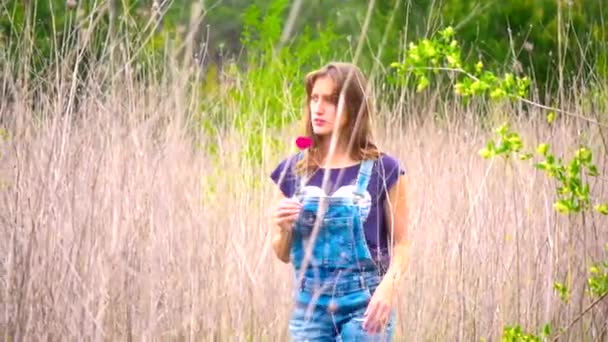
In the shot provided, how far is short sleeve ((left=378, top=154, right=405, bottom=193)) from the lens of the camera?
2771 millimetres

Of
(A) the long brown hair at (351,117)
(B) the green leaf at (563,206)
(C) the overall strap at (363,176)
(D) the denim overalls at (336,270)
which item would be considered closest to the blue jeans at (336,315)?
(D) the denim overalls at (336,270)

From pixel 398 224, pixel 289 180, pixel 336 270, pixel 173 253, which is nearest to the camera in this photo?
pixel 336 270

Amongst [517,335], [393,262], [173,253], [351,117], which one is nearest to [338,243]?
[393,262]

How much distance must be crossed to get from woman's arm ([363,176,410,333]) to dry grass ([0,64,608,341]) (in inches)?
9.9

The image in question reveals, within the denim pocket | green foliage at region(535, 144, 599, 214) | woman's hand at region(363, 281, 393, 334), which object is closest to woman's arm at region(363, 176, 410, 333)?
woman's hand at region(363, 281, 393, 334)

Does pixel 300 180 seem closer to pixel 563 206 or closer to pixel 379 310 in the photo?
pixel 379 310

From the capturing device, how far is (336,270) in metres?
2.69

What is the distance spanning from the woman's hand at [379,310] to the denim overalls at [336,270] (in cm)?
3

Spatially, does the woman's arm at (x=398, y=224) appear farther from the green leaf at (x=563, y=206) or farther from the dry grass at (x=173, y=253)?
the green leaf at (x=563, y=206)

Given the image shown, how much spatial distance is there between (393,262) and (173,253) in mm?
790

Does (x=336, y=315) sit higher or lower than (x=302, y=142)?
lower

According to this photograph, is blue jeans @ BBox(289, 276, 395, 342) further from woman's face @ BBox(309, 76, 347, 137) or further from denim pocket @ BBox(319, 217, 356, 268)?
woman's face @ BBox(309, 76, 347, 137)

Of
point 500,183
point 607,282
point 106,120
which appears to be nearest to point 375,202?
point 607,282

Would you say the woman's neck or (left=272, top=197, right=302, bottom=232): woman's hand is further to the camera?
the woman's neck
